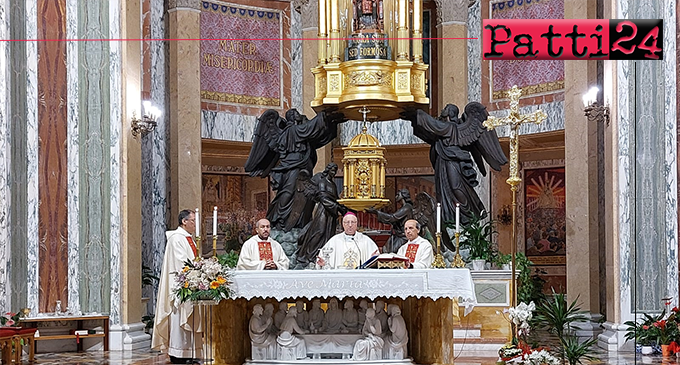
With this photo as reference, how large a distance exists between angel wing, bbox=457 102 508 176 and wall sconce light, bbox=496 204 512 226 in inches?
209

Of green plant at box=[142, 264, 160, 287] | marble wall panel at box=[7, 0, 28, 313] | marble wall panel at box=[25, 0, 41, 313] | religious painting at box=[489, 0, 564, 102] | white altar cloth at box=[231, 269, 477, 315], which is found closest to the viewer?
white altar cloth at box=[231, 269, 477, 315]

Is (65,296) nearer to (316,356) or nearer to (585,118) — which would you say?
(316,356)

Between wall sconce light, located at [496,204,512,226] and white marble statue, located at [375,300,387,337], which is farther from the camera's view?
wall sconce light, located at [496,204,512,226]

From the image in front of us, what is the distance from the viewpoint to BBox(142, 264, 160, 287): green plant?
52.3 ft

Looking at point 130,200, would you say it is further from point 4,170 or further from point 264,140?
point 264,140

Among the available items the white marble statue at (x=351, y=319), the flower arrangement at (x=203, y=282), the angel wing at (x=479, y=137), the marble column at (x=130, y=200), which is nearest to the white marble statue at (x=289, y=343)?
the white marble statue at (x=351, y=319)

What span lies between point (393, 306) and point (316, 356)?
0.99 meters

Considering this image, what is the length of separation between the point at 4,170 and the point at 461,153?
259 inches

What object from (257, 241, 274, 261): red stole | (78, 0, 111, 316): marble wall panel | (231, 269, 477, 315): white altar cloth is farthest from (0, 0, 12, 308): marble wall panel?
(231, 269, 477, 315): white altar cloth

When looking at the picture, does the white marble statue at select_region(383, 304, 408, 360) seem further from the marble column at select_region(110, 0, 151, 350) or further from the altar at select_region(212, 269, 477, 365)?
the marble column at select_region(110, 0, 151, 350)

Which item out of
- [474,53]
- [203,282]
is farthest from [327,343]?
[474,53]

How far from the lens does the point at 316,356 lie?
33.6 feet

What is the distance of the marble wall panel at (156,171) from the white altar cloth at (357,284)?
731cm

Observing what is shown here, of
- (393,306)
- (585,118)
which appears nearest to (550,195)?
(585,118)
